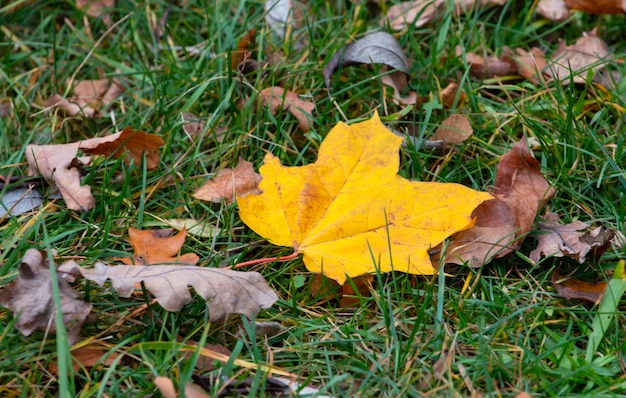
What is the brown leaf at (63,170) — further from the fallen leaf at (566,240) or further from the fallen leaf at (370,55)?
the fallen leaf at (566,240)

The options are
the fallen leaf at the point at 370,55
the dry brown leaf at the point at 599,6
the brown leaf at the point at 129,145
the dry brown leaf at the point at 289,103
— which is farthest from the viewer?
the dry brown leaf at the point at 599,6

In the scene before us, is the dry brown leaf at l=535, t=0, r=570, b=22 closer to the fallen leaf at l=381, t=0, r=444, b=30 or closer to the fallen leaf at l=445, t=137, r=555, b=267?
the fallen leaf at l=381, t=0, r=444, b=30

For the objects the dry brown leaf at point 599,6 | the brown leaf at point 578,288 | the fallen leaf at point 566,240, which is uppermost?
the dry brown leaf at point 599,6

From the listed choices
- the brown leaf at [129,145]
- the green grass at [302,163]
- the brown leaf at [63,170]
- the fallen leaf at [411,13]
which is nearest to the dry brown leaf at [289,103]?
the green grass at [302,163]

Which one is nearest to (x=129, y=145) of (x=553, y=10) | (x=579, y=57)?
(x=579, y=57)

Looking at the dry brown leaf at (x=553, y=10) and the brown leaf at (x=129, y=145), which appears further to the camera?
the dry brown leaf at (x=553, y=10)

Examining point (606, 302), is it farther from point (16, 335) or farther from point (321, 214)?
point (16, 335)

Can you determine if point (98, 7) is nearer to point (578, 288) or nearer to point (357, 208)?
point (357, 208)
